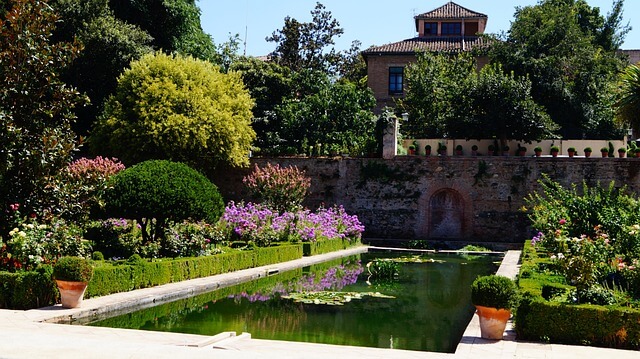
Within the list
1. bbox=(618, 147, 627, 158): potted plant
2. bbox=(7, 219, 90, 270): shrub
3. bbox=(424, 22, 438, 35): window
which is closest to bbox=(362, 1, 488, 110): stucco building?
bbox=(424, 22, 438, 35): window

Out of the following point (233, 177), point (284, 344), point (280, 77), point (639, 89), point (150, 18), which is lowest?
point (284, 344)

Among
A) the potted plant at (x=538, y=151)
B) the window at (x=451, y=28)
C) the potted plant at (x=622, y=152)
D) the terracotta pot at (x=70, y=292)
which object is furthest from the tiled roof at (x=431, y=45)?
the terracotta pot at (x=70, y=292)

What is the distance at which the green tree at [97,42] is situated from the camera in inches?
1105

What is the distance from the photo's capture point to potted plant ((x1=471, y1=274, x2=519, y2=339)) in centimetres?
906

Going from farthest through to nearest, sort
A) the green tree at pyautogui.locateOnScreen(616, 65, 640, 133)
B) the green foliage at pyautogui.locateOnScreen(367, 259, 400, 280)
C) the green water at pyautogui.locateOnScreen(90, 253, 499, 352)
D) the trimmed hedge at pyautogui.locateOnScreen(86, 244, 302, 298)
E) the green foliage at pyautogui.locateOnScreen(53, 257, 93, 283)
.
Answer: the green tree at pyautogui.locateOnScreen(616, 65, 640, 133) < the green foliage at pyautogui.locateOnScreen(367, 259, 400, 280) < the trimmed hedge at pyautogui.locateOnScreen(86, 244, 302, 298) < the green foliage at pyautogui.locateOnScreen(53, 257, 93, 283) < the green water at pyautogui.locateOnScreen(90, 253, 499, 352)

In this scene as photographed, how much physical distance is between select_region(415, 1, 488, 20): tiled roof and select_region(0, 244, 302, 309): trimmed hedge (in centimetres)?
2702

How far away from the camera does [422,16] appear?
41906 millimetres

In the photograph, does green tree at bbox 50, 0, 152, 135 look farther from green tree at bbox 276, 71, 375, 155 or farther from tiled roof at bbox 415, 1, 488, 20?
tiled roof at bbox 415, 1, 488, 20

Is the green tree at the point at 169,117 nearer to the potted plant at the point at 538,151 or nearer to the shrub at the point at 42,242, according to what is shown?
the potted plant at the point at 538,151

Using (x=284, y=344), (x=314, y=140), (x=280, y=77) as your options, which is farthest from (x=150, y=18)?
(x=284, y=344)

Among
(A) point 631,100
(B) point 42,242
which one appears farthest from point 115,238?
(A) point 631,100

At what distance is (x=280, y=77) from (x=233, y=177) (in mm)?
6054

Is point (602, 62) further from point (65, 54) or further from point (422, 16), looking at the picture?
point (65, 54)

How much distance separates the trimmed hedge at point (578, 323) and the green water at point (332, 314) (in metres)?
1.10
